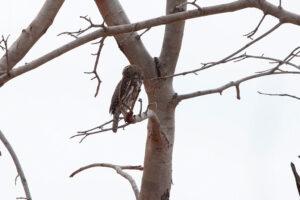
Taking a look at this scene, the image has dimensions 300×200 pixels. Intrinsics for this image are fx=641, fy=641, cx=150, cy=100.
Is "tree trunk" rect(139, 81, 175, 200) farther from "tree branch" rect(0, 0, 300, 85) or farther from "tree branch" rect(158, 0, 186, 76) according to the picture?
"tree branch" rect(0, 0, 300, 85)

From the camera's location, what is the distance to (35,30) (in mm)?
5008

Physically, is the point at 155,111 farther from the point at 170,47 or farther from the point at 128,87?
the point at 128,87

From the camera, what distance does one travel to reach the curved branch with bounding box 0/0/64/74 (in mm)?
4918

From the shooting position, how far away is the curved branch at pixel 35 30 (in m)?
4.92

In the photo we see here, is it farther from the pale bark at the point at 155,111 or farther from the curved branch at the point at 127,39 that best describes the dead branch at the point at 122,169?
the curved branch at the point at 127,39

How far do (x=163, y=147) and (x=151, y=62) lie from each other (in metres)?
0.82

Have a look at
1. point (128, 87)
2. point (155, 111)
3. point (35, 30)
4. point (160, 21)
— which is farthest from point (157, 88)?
point (160, 21)

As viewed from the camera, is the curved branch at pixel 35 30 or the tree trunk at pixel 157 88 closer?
the curved branch at pixel 35 30

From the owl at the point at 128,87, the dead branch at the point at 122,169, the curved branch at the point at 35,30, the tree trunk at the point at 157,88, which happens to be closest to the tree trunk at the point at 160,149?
the tree trunk at the point at 157,88

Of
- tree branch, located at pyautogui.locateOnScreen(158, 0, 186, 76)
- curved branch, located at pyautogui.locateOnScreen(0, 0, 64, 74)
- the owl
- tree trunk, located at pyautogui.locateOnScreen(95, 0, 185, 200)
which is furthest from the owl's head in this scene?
curved branch, located at pyautogui.locateOnScreen(0, 0, 64, 74)

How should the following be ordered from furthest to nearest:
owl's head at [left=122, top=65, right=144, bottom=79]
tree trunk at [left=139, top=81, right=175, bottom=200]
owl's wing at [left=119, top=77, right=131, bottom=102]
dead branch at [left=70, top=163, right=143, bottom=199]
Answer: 1. owl's wing at [left=119, top=77, right=131, bottom=102]
2. dead branch at [left=70, top=163, right=143, bottom=199]
3. owl's head at [left=122, top=65, right=144, bottom=79]
4. tree trunk at [left=139, top=81, right=175, bottom=200]

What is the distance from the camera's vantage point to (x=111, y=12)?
6.12 meters

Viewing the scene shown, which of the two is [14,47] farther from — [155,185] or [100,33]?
[155,185]

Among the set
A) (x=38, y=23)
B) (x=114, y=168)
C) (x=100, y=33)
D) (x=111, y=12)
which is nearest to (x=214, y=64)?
(x=100, y=33)
